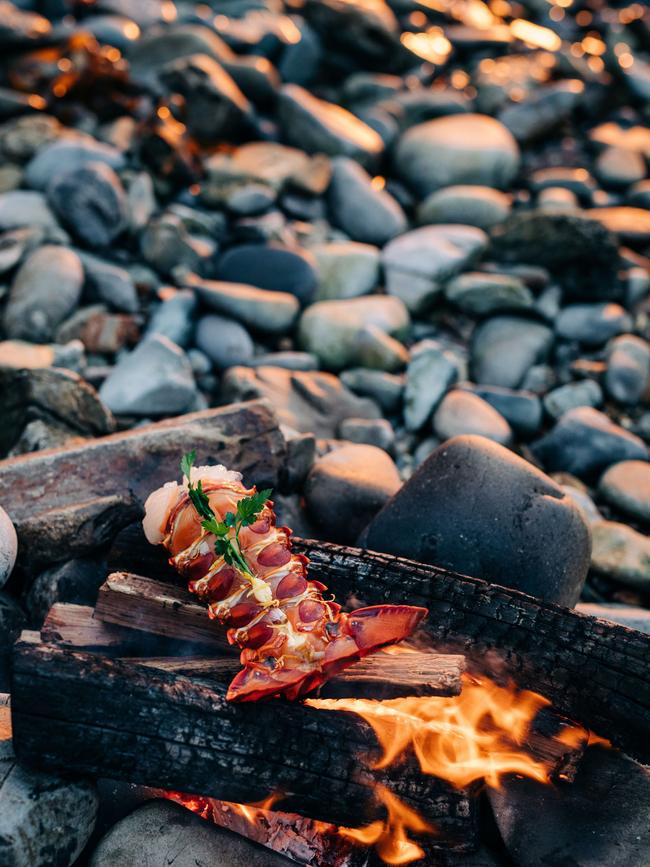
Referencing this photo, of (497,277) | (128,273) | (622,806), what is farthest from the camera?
(497,277)

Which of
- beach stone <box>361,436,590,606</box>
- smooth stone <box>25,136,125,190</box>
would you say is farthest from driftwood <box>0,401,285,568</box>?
smooth stone <box>25,136,125,190</box>

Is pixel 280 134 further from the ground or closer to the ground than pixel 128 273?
further from the ground

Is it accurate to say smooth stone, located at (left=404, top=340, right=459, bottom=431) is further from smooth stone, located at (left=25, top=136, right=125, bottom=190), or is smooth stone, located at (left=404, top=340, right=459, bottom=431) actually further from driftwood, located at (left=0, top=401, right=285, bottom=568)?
smooth stone, located at (left=25, top=136, right=125, bottom=190)

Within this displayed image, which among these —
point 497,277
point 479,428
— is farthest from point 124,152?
point 479,428

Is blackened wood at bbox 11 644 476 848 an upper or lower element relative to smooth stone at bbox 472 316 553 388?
upper

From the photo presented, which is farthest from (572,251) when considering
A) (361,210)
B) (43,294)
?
(43,294)

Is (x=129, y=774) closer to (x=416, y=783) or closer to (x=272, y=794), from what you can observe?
(x=272, y=794)

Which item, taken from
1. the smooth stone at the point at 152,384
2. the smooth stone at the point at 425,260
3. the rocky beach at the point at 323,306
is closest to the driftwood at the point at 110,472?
the rocky beach at the point at 323,306

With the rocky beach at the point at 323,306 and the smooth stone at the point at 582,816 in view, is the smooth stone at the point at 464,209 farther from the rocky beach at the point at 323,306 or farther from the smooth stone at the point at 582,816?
the smooth stone at the point at 582,816
